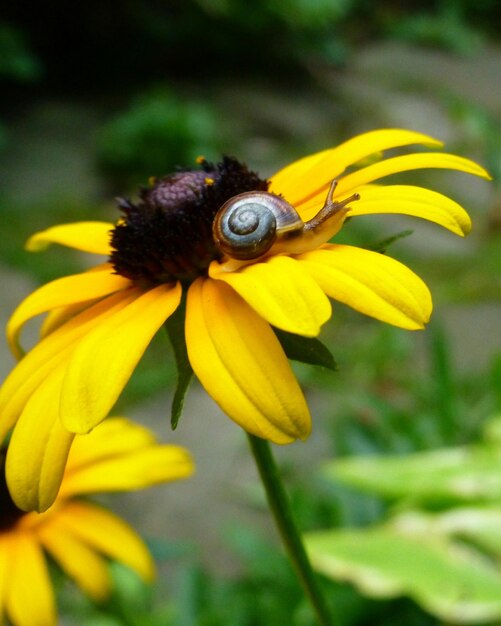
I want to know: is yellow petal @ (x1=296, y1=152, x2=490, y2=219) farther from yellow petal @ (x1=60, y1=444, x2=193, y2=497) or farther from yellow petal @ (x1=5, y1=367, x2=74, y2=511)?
yellow petal @ (x1=60, y1=444, x2=193, y2=497)

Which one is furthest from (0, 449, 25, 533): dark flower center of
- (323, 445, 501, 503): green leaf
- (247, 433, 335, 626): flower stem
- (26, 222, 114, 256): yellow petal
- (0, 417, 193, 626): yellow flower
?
(323, 445, 501, 503): green leaf

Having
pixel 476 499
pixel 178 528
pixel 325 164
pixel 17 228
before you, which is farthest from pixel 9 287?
pixel 325 164

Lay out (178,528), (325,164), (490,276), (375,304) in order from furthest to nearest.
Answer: (490,276), (178,528), (325,164), (375,304)

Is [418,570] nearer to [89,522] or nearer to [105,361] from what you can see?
[89,522]

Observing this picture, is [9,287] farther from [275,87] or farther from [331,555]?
[275,87]

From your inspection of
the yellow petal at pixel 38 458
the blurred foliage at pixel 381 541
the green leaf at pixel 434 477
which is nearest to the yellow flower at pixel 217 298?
the yellow petal at pixel 38 458

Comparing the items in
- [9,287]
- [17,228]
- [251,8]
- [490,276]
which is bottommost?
[490,276]

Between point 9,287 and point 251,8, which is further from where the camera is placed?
point 251,8

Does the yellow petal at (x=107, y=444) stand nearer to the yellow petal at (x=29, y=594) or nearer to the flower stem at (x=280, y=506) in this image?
the yellow petal at (x=29, y=594)
